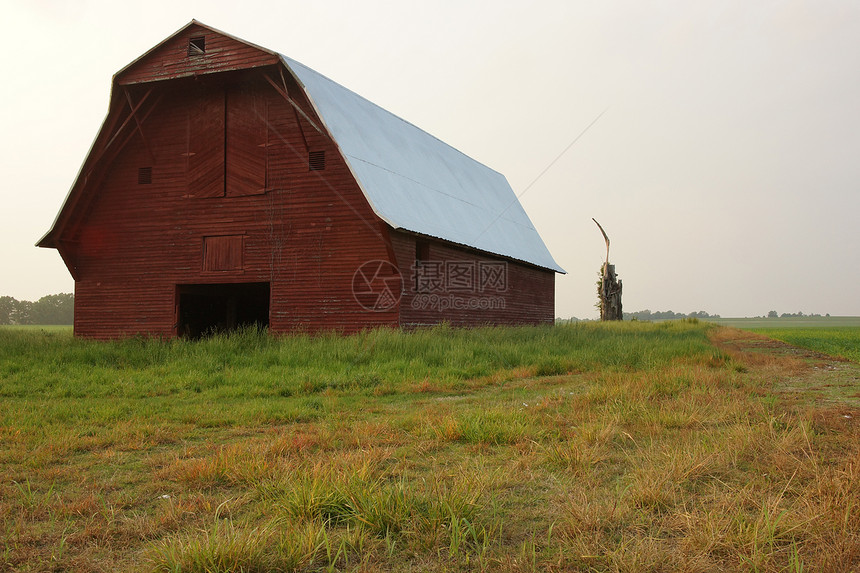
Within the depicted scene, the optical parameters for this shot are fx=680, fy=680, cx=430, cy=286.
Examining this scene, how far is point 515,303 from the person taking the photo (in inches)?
928

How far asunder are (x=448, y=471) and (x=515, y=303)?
62.4 ft

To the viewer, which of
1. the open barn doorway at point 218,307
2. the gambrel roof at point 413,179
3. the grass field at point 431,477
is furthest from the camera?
the open barn doorway at point 218,307

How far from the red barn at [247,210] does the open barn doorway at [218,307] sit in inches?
3.4

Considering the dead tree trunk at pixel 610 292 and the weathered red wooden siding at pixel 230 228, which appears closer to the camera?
the weathered red wooden siding at pixel 230 228

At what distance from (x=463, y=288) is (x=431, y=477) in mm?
14954

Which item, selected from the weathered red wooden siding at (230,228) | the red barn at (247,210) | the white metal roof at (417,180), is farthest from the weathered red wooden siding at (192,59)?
the white metal roof at (417,180)

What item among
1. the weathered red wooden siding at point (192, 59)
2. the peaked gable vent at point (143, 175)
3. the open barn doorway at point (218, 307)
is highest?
the weathered red wooden siding at point (192, 59)

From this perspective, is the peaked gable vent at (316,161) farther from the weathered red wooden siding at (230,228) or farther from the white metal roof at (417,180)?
the white metal roof at (417,180)

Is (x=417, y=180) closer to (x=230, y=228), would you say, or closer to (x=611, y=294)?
(x=230, y=228)

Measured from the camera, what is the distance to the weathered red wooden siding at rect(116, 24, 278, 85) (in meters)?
16.2

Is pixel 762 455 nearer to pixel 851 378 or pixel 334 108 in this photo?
pixel 851 378

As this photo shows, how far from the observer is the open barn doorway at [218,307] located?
18781mm

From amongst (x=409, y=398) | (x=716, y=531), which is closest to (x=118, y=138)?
(x=409, y=398)

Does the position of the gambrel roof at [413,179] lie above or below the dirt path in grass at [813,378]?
above
